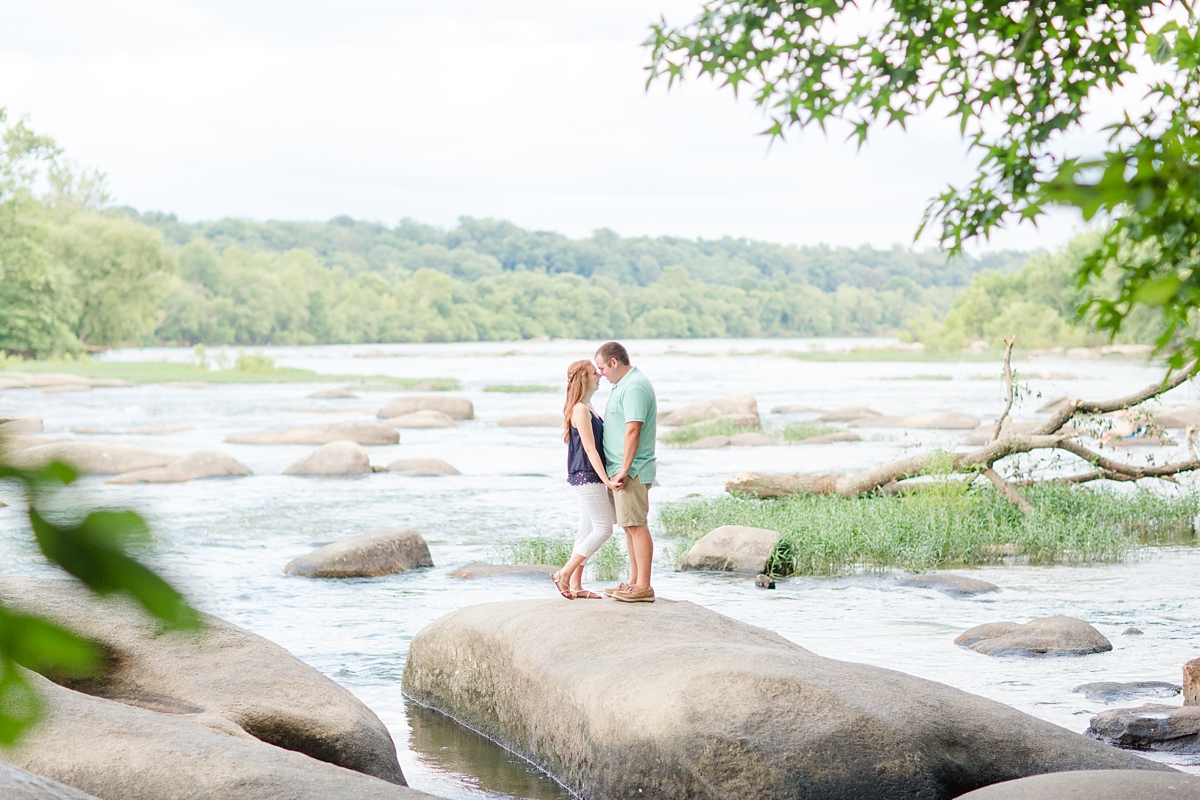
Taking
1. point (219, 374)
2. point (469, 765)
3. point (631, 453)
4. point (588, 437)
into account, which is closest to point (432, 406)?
point (219, 374)

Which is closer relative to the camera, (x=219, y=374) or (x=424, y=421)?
(x=424, y=421)

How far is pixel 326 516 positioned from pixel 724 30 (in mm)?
12323

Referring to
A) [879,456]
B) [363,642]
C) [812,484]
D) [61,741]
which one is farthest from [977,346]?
[61,741]

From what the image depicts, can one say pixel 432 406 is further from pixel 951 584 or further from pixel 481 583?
pixel 951 584

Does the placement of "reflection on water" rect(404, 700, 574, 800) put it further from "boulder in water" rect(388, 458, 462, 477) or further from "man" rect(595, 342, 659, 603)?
"boulder in water" rect(388, 458, 462, 477)

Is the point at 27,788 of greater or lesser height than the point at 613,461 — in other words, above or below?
below

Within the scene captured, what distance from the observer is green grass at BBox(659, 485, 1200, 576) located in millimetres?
13891

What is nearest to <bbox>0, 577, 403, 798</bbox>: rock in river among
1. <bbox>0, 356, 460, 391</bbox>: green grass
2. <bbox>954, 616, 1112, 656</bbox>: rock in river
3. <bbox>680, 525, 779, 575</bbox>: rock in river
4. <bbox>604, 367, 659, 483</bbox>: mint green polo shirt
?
<bbox>604, 367, 659, 483</bbox>: mint green polo shirt

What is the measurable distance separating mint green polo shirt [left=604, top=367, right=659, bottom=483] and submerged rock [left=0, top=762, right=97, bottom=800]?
202 inches

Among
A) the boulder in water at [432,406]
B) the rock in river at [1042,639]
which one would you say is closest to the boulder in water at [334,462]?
the boulder in water at [432,406]

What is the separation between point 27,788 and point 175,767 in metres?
1.67

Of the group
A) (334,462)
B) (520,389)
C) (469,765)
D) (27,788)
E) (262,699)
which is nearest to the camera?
(27,788)

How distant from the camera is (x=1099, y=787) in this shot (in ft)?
16.2

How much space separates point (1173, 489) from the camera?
19.9 m
